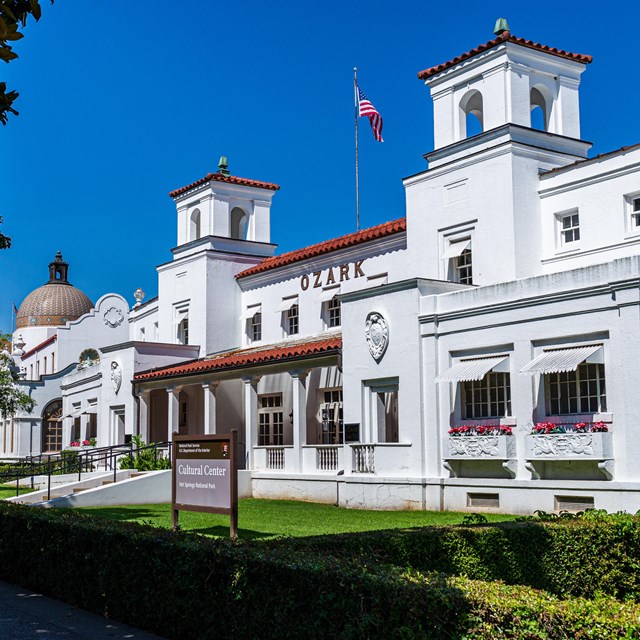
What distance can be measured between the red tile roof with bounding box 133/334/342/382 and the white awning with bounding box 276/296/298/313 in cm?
133

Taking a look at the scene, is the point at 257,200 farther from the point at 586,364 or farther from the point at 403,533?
the point at 403,533

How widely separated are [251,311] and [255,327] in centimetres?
63

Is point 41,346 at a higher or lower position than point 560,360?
higher

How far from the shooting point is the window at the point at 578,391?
64.2 feet

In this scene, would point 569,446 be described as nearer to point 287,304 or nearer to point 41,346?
point 287,304

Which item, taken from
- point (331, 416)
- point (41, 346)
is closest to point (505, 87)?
point (331, 416)

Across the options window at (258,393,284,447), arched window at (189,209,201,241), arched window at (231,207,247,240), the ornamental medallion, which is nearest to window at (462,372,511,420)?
window at (258,393,284,447)

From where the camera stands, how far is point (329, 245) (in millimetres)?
31562

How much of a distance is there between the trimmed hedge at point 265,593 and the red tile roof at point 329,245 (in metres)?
17.9

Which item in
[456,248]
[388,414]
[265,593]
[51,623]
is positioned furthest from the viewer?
[456,248]

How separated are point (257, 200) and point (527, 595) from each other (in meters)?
31.9

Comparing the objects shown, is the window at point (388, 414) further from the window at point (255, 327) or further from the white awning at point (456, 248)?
the window at point (255, 327)

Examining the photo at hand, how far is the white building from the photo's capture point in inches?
766

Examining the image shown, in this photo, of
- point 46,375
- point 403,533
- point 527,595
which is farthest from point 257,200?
point 527,595
